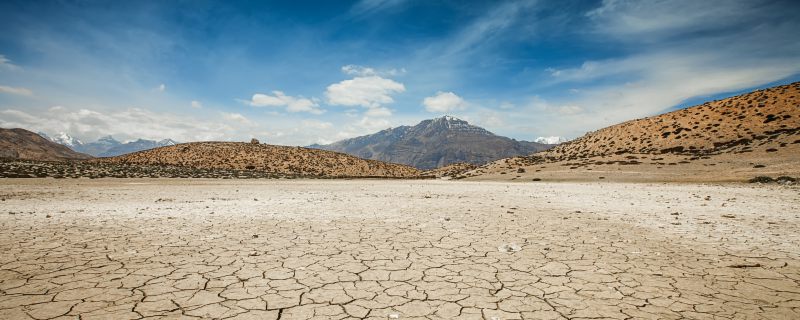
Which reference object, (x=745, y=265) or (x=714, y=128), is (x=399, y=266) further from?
(x=714, y=128)

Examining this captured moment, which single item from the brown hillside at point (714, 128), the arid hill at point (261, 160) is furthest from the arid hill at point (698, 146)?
the arid hill at point (261, 160)

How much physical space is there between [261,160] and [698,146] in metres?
54.3

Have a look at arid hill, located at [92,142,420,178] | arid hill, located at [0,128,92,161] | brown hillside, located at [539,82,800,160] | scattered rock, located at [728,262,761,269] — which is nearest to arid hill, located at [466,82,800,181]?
brown hillside, located at [539,82,800,160]

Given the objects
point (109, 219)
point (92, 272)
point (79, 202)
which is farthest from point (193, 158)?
point (92, 272)

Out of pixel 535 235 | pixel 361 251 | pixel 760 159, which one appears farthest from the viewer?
pixel 760 159

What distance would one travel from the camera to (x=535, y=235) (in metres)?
7.92

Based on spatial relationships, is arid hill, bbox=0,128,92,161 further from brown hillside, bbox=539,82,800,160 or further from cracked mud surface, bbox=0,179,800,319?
brown hillside, bbox=539,82,800,160

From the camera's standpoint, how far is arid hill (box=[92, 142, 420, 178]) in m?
50.8

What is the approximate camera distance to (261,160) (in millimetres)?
53188

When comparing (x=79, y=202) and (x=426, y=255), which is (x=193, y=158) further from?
(x=426, y=255)

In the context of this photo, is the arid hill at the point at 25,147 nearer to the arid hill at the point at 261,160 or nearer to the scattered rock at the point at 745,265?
the arid hill at the point at 261,160

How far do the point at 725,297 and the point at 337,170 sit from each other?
5142 centimetres

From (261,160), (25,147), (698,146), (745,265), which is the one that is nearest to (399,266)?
(745,265)

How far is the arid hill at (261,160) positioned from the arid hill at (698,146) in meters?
21.4
